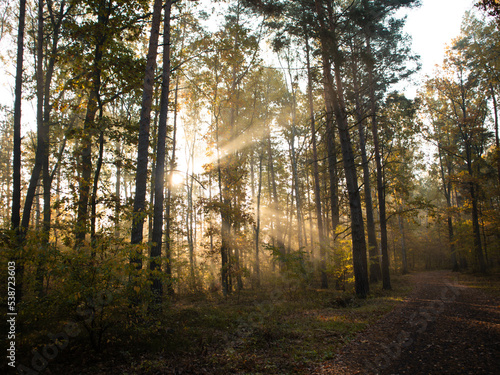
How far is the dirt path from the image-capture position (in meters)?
4.01

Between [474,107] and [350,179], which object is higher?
[474,107]

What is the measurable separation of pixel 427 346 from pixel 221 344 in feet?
13.2

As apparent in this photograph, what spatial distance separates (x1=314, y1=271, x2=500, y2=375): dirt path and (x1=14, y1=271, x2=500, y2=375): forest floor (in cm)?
1

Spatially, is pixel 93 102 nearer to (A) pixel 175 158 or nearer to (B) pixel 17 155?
(B) pixel 17 155

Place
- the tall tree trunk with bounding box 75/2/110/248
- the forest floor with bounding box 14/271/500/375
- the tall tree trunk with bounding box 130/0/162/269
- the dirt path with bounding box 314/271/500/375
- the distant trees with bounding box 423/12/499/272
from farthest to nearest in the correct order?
the distant trees with bounding box 423/12/499/272, the tall tree trunk with bounding box 75/2/110/248, the tall tree trunk with bounding box 130/0/162/269, the forest floor with bounding box 14/271/500/375, the dirt path with bounding box 314/271/500/375

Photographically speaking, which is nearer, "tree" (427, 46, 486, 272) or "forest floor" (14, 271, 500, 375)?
"forest floor" (14, 271, 500, 375)

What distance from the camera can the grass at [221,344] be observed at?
14.6 feet

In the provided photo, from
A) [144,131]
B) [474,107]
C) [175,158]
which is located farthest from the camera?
[474,107]

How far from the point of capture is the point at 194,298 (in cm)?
1272

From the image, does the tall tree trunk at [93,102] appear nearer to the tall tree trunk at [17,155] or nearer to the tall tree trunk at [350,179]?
the tall tree trunk at [17,155]

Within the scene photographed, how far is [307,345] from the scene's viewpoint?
17.8ft

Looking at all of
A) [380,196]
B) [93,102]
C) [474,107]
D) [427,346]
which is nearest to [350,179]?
[380,196]

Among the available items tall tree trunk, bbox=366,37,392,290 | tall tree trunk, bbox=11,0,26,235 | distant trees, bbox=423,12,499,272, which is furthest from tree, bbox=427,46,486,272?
tall tree trunk, bbox=11,0,26,235

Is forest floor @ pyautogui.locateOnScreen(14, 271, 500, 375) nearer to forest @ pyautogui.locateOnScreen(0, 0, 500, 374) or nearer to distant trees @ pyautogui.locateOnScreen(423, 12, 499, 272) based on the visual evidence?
forest @ pyautogui.locateOnScreen(0, 0, 500, 374)
